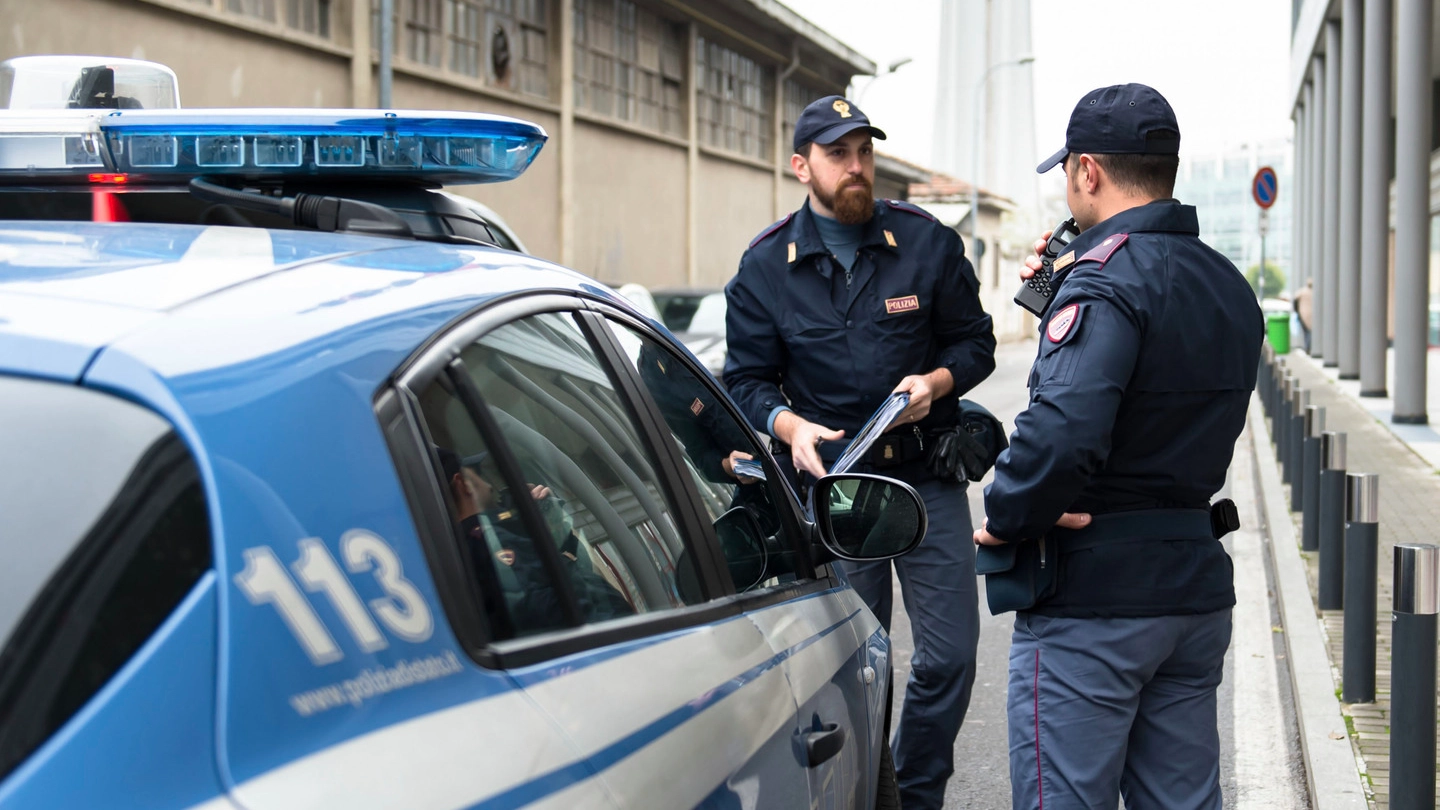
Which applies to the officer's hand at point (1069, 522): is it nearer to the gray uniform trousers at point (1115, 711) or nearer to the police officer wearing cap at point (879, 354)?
the gray uniform trousers at point (1115, 711)

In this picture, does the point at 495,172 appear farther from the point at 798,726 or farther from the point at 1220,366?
the point at 1220,366

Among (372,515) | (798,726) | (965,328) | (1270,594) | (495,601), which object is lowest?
(1270,594)

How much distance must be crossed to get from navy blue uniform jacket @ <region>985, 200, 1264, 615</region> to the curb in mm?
1830

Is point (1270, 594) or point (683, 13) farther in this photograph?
point (683, 13)

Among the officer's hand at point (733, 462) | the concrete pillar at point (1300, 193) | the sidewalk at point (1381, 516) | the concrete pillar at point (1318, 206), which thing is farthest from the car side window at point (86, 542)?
the concrete pillar at point (1300, 193)

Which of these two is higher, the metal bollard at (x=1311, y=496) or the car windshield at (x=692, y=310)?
the car windshield at (x=692, y=310)

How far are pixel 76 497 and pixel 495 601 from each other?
0.49 m

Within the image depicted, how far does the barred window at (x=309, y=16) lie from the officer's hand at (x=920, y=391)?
13458 mm

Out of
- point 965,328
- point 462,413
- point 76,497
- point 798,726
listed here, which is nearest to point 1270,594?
point 965,328

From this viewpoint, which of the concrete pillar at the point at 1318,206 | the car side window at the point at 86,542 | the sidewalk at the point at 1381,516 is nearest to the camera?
the car side window at the point at 86,542

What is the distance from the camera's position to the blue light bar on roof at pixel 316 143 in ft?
6.85

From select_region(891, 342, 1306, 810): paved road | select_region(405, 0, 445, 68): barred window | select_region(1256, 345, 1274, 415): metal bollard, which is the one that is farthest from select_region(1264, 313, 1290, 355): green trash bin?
select_region(891, 342, 1306, 810): paved road

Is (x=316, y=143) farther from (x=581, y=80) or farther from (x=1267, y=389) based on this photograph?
(x=581, y=80)

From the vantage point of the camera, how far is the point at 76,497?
3.77 ft
